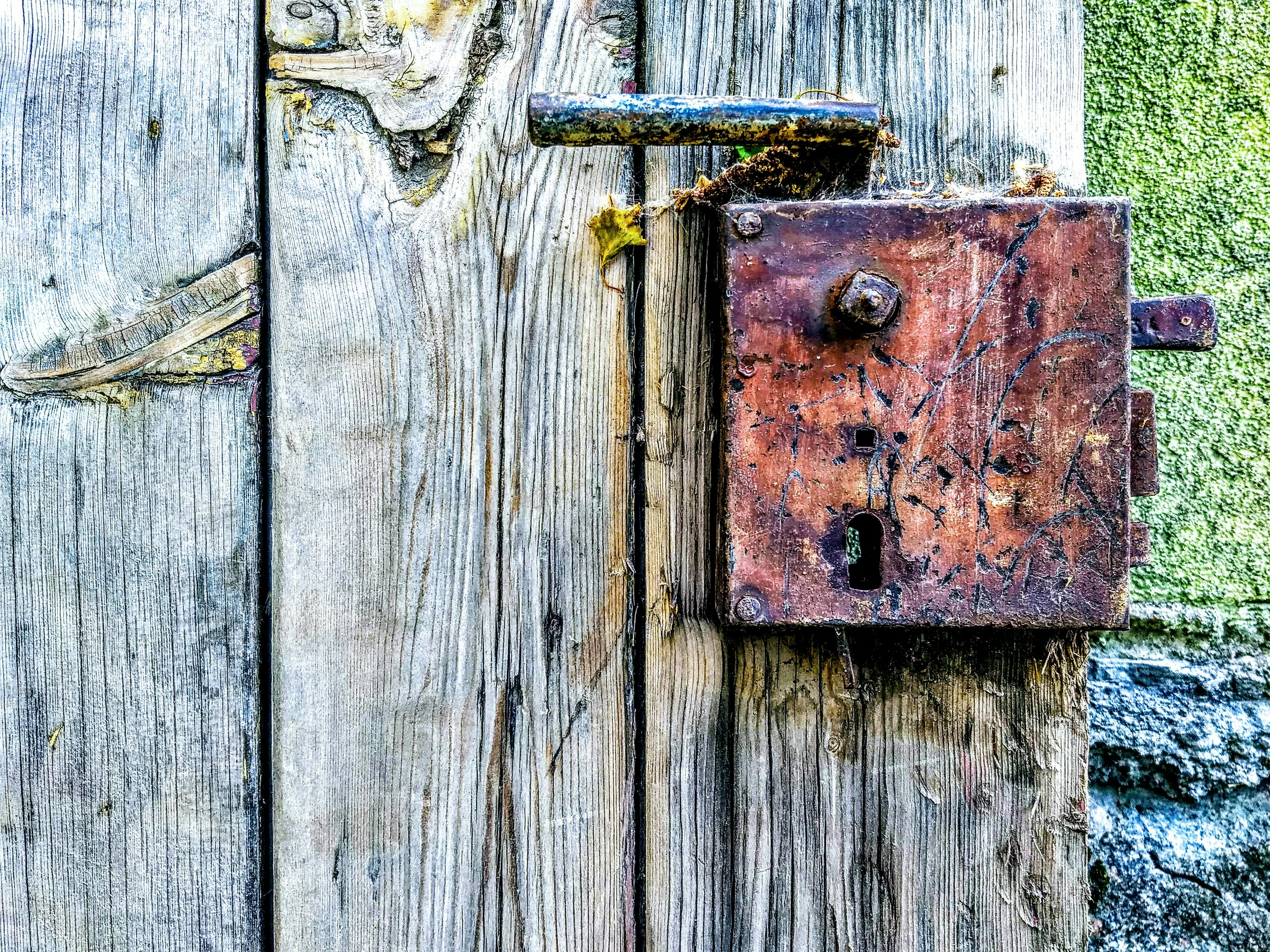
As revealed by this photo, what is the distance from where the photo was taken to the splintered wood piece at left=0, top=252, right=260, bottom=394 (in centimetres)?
64

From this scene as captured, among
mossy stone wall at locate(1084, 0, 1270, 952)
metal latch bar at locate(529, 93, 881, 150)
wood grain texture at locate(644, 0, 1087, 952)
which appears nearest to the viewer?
metal latch bar at locate(529, 93, 881, 150)

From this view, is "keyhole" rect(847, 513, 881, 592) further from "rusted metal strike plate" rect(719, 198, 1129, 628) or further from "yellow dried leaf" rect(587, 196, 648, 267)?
"yellow dried leaf" rect(587, 196, 648, 267)

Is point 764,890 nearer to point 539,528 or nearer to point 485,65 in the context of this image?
point 539,528

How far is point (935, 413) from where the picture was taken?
56cm

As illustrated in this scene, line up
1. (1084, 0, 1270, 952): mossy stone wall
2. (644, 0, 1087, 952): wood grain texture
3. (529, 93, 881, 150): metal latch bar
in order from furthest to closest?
(1084, 0, 1270, 952): mossy stone wall < (644, 0, 1087, 952): wood grain texture < (529, 93, 881, 150): metal latch bar

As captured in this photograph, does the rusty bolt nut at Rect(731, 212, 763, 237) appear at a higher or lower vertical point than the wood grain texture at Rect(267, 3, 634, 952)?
higher

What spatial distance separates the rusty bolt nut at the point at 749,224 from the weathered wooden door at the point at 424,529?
0.22ft

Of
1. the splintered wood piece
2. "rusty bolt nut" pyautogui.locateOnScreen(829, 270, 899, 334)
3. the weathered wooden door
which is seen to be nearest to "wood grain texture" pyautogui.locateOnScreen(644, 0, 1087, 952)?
the weathered wooden door

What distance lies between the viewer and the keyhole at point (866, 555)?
558mm

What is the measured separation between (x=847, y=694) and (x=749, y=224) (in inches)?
14.0

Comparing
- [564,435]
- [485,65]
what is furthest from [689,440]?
[485,65]

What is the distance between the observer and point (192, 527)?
63 cm

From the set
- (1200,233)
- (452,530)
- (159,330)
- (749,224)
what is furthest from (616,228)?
(1200,233)

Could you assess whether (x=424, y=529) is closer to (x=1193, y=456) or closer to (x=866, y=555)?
(x=866, y=555)
